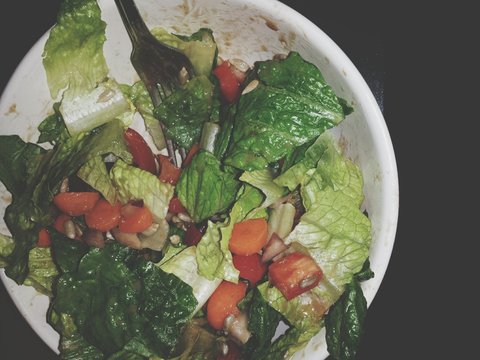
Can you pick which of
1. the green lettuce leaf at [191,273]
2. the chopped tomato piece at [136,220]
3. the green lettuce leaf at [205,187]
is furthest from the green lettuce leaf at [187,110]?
the green lettuce leaf at [191,273]

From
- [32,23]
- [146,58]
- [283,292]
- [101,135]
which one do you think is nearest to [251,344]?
[283,292]

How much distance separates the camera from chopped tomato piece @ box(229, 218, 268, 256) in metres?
1.62

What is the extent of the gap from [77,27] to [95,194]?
1.70ft

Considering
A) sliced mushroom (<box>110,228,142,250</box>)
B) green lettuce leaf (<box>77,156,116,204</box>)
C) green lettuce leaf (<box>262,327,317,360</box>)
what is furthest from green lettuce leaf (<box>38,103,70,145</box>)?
green lettuce leaf (<box>262,327,317,360</box>)

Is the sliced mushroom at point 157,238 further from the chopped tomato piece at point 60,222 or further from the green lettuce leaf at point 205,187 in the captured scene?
the chopped tomato piece at point 60,222

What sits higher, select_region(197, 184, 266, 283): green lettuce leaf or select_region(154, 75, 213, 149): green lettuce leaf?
select_region(154, 75, 213, 149): green lettuce leaf

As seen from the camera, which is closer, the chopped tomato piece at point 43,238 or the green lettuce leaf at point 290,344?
the green lettuce leaf at point 290,344

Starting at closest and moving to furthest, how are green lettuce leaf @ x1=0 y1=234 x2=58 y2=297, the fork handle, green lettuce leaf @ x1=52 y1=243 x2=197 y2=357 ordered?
1. the fork handle
2. green lettuce leaf @ x1=52 y1=243 x2=197 y2=357
3. green lettuce leaf @ x1=0 y1=234 x2=58 y2=297

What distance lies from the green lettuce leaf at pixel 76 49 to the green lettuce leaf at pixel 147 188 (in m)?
0.30

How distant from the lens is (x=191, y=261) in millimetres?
1687

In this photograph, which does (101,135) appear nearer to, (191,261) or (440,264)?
(191,261)

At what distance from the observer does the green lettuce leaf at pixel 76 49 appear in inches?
61.6

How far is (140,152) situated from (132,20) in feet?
1.40

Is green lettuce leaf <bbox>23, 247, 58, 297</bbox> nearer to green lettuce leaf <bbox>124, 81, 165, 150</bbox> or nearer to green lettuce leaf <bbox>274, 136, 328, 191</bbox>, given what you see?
green lettuce leaf <bbox>124, 81, 165, 150</bbox>
